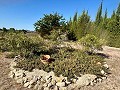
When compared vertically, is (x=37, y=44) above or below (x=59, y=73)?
above

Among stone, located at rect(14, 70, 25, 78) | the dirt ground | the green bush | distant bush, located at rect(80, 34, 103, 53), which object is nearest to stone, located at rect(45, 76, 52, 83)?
the green bush

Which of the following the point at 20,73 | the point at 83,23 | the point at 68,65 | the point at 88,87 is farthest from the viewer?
the point at 83,23

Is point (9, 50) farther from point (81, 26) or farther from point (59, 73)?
point (81, 26)

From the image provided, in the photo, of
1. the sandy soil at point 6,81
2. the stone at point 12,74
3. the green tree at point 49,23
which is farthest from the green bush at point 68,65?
the green tree at point 49,23

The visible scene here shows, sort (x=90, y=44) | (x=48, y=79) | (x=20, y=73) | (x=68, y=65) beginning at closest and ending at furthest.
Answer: (x=48, y=79) < (x=20, y=73) < (x=68, y=65) < (x=90, y=44)

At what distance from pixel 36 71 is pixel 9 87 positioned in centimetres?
166

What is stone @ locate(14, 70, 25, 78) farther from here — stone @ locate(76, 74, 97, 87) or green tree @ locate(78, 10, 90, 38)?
green tree @ locate(78, 10, 90, 38)

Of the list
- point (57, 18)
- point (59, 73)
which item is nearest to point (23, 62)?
point (59, 73)

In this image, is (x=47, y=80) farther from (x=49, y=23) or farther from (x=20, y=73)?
(x=49, y=23)

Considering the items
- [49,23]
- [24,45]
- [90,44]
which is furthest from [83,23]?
[24,45]

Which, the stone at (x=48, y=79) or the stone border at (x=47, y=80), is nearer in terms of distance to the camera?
the stone border at (x=47, y=80)

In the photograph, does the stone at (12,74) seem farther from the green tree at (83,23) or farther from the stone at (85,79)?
the green tree at (83,23)

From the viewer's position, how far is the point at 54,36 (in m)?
16.8

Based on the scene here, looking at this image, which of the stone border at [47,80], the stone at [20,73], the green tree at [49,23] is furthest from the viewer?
the green tree at [49,23]
